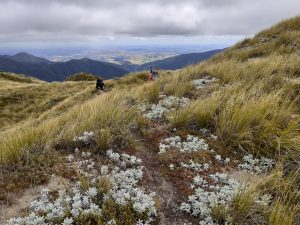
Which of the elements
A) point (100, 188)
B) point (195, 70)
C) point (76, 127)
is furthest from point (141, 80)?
point (100, 188)

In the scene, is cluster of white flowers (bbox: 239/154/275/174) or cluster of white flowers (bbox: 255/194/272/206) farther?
cluster of white flowers (bbox: 239/154/275/174)

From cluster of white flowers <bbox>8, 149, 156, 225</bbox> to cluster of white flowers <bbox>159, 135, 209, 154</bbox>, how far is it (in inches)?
43.0

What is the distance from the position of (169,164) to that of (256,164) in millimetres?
1744

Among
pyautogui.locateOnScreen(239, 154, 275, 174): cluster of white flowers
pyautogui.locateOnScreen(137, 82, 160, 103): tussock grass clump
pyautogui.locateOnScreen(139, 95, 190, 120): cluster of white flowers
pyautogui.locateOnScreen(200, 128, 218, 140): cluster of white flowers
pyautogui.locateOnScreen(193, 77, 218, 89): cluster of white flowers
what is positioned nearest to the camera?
pyautogui.locateOnScreen(239, 154, 275, 174): cluster of white flowers

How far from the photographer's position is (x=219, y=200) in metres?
4.98

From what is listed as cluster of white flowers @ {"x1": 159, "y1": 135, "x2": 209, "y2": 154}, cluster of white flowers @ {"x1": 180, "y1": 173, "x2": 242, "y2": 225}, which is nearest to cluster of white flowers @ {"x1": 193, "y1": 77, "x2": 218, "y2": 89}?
cluster of white flowers @ {"x1": 159, "y1": 135, "x2": 209, "y2": 154}

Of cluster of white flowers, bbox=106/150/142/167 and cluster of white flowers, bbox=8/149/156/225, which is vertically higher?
cluster of white flowers, bbox=106/150/142/167

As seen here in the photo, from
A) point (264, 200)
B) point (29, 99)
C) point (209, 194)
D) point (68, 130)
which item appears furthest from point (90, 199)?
point (29, 99)

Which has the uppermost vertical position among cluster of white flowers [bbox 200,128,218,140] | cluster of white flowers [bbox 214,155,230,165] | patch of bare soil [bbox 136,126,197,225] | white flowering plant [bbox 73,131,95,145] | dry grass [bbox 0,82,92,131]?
white flowering plant [bbox 73,131,95,145]

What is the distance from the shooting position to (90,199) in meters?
4.62

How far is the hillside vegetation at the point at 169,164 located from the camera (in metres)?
4.54

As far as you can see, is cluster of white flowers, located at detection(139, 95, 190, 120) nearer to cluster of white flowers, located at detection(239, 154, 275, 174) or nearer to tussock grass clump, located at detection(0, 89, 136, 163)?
tussock grass clump, located at detection(0, 89, 136, 163)

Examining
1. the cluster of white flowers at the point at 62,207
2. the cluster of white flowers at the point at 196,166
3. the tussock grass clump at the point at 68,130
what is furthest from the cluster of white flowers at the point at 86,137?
the cluster of white flowers at the point at 196,166

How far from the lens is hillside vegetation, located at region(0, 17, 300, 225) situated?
4543 mm
